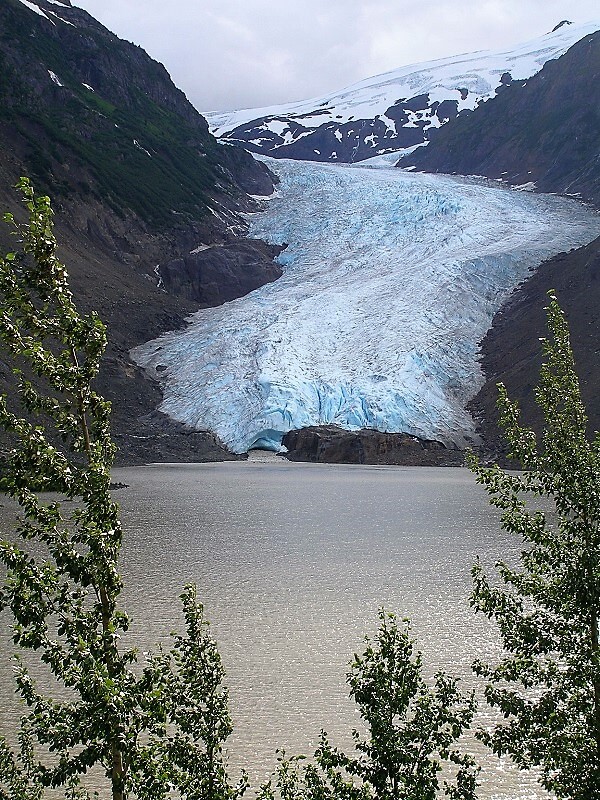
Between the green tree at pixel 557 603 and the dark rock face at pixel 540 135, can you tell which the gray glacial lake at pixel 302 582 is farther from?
the dark rock face at pixel 540 135

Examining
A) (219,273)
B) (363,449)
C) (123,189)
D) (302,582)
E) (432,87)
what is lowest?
(302,582)

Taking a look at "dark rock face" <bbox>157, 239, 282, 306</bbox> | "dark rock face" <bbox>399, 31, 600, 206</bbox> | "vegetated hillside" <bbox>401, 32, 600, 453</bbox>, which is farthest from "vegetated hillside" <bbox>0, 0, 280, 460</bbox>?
"dark rock face" <bbox>399, 31, 600, 206</bbox>

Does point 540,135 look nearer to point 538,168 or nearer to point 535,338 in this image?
point 538,168

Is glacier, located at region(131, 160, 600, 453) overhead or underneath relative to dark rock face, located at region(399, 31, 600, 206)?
underneath

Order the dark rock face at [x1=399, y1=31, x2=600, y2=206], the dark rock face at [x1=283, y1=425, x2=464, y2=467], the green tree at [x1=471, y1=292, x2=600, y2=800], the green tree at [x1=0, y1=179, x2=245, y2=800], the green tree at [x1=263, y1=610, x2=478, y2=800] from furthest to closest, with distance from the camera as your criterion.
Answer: the dark rock face at [x1=399, y1=31, x2=600, y2=206], the dark rock face at [x1=283, y1=425, x2=464, y2=467], the green tree at [x1=471, y1=292, x2=600, y2=800], the green tree at [x1=263, y1=610, x2=478, y2=800], the green tree at [x1=0, y1=179, x2=245, y2=800]

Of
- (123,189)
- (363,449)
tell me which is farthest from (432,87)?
(363,449)

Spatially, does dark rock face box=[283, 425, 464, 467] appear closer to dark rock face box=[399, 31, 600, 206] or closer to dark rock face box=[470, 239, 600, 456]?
dark rock face box=[470, 239, 600, 456]

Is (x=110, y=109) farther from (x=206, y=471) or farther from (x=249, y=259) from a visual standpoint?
(x=206, y=471)
